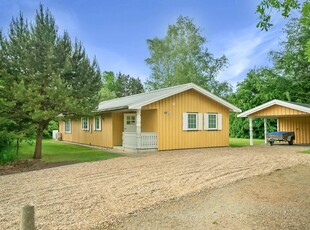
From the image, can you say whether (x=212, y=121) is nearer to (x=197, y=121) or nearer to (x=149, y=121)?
(x=197, y=121)

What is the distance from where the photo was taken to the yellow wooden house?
15.3 metres

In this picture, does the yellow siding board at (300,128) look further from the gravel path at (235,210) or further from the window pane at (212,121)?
the gravel path at (235,210)

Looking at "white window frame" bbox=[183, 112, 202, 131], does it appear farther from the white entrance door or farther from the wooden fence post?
the wooden fence post

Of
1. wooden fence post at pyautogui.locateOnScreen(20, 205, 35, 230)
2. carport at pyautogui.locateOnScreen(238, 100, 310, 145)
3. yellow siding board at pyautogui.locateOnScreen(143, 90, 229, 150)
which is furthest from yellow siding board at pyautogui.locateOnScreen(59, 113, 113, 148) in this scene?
wooden fence post at pyautogui.locateOnScreen(20, 205, 35, 230)

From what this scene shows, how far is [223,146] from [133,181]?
36.3 feet

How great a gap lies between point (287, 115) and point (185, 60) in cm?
1757

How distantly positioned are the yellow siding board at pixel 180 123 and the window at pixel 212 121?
9.1 inches

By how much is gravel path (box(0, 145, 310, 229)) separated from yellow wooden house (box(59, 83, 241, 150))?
4.52 meters

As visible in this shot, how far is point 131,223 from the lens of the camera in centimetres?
453

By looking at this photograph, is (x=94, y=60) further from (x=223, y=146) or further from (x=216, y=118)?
(x=223, y=146)

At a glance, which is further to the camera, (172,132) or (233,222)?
(172,132)

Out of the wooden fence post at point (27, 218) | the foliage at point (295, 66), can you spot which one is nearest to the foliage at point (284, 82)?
the foliage at point (295, 66)

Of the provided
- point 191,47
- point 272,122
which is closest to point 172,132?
point 272,122

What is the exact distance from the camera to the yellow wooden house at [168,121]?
15258 mm
